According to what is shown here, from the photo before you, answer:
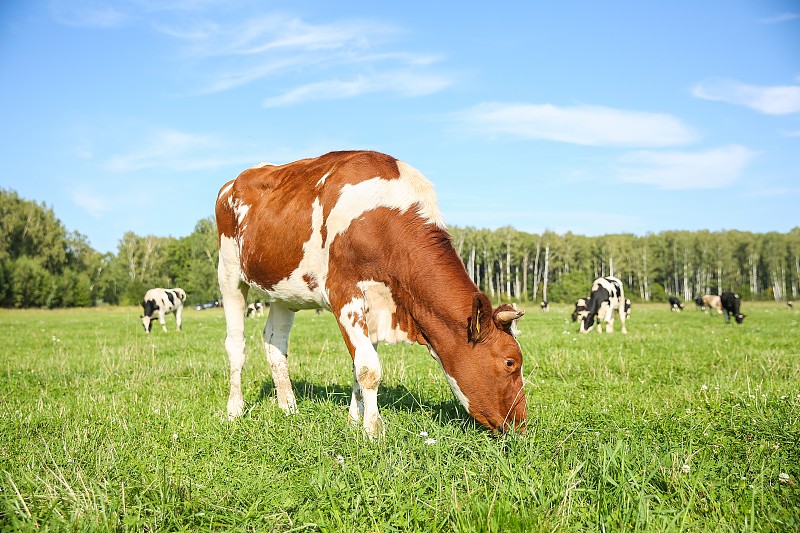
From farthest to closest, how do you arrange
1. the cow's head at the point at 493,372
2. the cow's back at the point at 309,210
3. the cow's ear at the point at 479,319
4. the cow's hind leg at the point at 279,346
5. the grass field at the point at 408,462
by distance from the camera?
1. the cow's hind leg at the point at 279,346
2. the cow's back at the point at 309,210
3. the cow's head at the point at 493,372
4. the cow's ear at the point at 479,319
5. the grass field at the point at 408,462

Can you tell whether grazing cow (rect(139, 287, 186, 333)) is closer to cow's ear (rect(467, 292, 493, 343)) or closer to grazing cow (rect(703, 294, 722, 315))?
cow's ear (rect(467, 292, 493, 343))

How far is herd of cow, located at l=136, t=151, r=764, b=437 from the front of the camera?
16.0ft

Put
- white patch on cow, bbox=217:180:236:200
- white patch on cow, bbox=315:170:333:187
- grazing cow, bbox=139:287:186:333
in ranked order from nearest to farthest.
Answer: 1. white patch on cow, bbox=315:170:333:187
2. white patch on cow, bbox=217:180:236:200
3. grazing cow, bbox=139:287:186:333

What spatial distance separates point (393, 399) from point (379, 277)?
2.11m

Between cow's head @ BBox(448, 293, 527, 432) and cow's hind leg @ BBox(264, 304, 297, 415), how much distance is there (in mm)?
2630

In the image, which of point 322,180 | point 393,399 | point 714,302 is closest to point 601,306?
point 393,399

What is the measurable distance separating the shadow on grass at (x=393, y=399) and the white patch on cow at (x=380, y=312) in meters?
0.78

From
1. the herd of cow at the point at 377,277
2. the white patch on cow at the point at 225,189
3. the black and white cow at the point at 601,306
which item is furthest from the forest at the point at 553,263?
the herd of cow at the point at 377,277

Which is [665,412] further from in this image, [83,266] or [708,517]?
[83,266]

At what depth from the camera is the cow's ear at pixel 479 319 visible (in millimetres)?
4688

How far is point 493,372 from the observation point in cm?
486

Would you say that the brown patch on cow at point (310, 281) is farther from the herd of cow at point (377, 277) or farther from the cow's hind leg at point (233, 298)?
the cow's hind leg at point (233, 298)

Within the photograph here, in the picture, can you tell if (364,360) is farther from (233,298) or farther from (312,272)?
(233,298)

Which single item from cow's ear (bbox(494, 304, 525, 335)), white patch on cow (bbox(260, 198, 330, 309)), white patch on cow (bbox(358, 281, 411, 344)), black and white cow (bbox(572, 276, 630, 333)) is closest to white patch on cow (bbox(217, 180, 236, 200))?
white patch on cow (bbox(260, 198, 330, 309))
